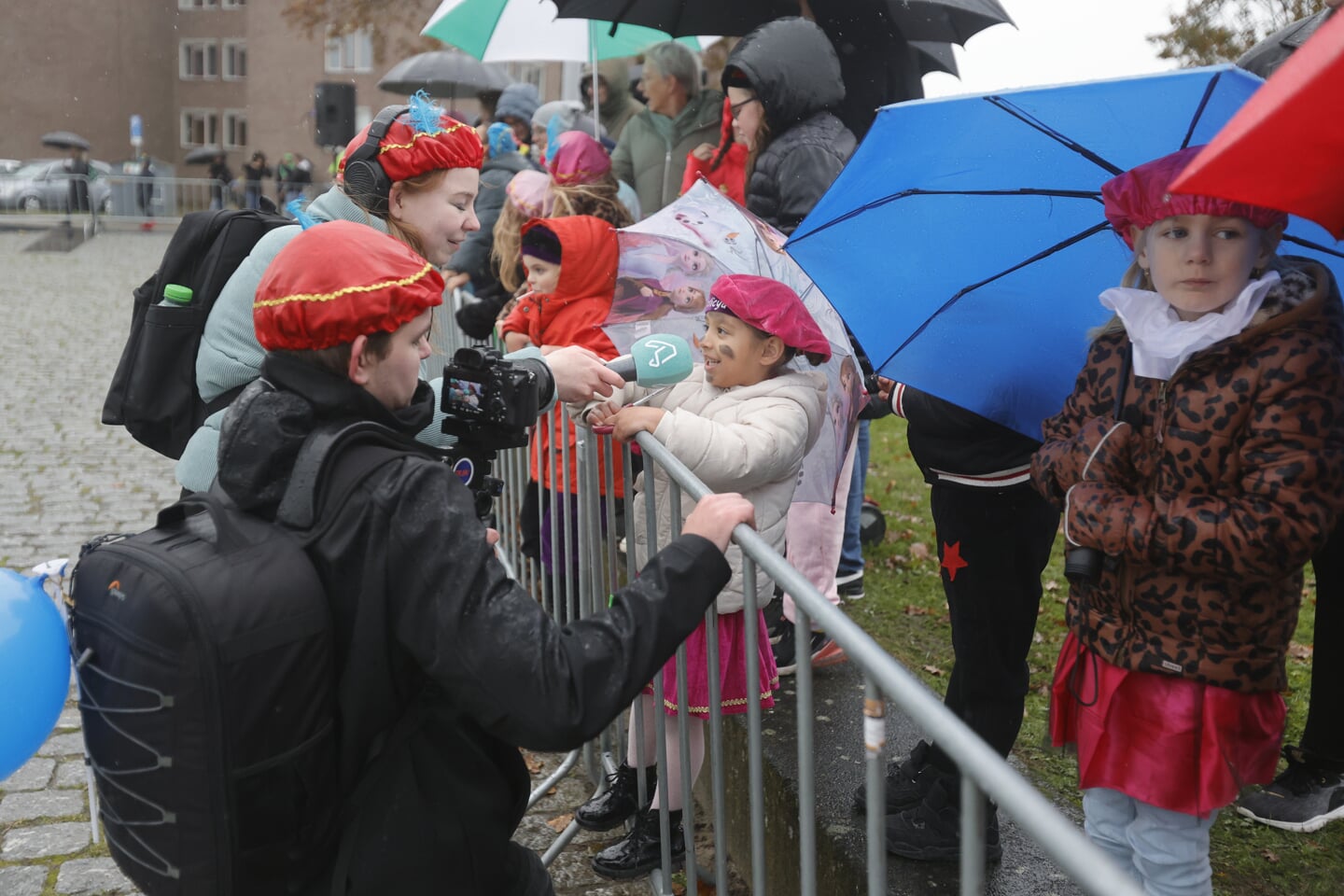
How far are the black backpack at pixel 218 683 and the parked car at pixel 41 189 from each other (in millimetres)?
30064

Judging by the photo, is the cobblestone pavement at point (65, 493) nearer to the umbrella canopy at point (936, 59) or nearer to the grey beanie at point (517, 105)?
the grey beanie at point (517, 105)

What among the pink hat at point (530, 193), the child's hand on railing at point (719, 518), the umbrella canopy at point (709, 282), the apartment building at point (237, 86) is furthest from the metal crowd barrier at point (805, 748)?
the apartment building at point (237, 86)

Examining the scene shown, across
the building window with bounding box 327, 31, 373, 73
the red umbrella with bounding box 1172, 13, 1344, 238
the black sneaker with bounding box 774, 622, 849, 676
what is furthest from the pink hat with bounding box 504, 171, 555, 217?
the building window with bounding box 327, 31, 373, 73

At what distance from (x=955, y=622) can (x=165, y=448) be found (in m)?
2.08

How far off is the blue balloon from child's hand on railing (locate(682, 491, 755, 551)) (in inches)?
45.6

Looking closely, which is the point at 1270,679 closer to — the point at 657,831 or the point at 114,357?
the point at 657,831

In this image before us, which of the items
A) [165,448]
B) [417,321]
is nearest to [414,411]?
[417,321]

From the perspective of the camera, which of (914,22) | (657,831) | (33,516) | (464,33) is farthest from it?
(464,33)

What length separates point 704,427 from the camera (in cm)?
314

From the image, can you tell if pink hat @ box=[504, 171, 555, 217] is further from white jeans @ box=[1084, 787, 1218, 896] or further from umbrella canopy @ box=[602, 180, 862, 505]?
white jeans @ box=[1084, 787, 1218, 896]

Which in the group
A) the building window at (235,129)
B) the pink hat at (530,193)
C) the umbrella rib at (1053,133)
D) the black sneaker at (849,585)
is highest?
the building window at (235,129)

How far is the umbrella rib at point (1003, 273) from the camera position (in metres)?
2.88

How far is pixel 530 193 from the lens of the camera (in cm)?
605

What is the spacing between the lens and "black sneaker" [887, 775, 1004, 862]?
300 centimetres
